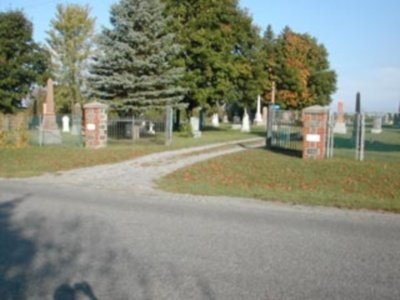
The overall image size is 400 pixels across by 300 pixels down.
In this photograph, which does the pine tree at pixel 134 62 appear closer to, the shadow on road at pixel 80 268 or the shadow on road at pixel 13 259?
the shadow on road at pixel 13 259

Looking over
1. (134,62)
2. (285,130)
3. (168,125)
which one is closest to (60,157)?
(168,125)

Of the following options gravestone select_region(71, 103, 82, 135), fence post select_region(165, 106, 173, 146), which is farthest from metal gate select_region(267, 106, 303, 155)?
gravestone select_region(71, 103, 82, 135)

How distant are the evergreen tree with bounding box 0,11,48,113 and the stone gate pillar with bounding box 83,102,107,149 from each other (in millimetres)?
33168

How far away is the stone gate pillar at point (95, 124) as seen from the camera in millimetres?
24406

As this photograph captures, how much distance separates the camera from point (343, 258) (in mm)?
6527

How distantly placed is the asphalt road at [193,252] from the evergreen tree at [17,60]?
48.0m

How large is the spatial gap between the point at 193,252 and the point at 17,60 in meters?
54.7

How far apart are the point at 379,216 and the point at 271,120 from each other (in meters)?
14.1

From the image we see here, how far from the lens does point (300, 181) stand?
47.3ft

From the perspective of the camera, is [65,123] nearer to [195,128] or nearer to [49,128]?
[49,128]

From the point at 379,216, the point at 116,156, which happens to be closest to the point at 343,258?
the point at 379,216

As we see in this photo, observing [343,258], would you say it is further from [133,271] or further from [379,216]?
[379,216]

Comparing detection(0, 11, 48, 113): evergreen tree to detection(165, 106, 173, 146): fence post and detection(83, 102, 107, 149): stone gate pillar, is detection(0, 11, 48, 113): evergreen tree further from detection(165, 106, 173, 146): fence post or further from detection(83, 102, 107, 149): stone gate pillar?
detection(83, 102, 107, 149): stone gate pillar

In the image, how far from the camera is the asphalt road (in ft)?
17.2
